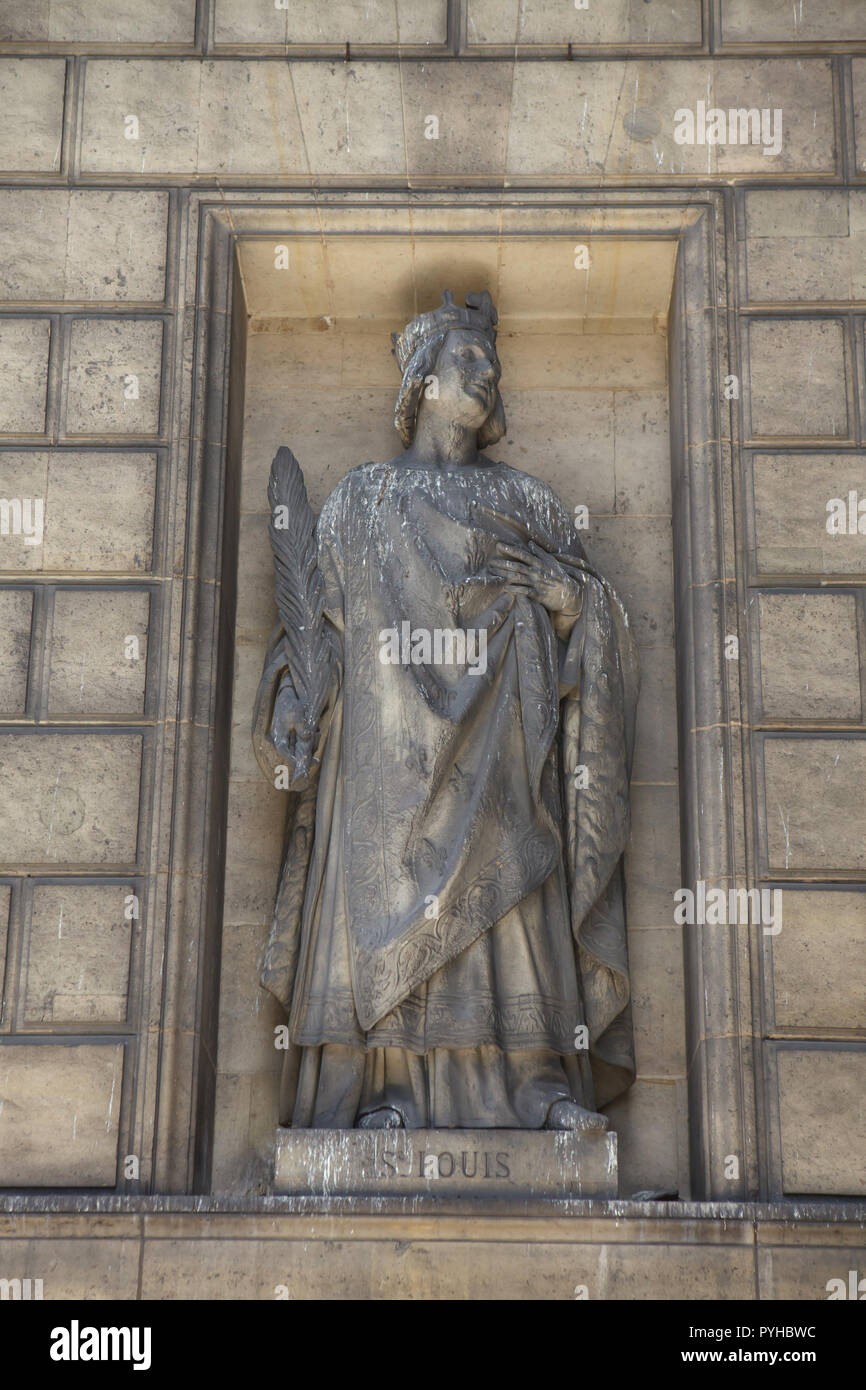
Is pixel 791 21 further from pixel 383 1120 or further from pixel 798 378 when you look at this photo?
pixel 383 1120

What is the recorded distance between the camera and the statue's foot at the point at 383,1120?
340 inches

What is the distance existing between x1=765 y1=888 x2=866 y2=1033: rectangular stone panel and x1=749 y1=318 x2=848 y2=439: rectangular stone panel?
232 cm

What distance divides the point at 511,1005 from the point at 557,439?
328 centimetres

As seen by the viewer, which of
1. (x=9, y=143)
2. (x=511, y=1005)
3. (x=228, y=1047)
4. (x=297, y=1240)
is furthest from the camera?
(x=9, y=143)

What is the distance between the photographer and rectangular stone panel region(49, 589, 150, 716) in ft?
30.7

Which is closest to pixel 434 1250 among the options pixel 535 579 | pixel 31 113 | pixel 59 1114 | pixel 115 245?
pixel 59 1114

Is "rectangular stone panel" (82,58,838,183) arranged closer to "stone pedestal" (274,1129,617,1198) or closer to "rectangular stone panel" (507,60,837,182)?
"rectangular stone panel" (507,60,837,182)

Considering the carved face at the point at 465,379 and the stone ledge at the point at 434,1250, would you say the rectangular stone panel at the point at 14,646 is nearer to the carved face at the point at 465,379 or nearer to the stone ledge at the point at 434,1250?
the carved face at the point at 465,379

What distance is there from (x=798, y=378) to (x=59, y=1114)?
16.2 feet

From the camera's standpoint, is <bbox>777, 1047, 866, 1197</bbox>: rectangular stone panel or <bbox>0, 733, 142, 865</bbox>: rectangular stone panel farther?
<bbox>0, 733, 142, 865</bbox>: rectangular stone panel

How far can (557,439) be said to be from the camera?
1070 cm

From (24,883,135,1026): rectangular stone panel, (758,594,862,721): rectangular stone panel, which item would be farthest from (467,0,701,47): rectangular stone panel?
(24,883,135,1026): rectangular stone panel

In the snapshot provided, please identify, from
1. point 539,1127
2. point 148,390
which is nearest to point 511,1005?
point 539,1127

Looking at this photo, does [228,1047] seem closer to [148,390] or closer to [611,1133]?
[611,1133]
